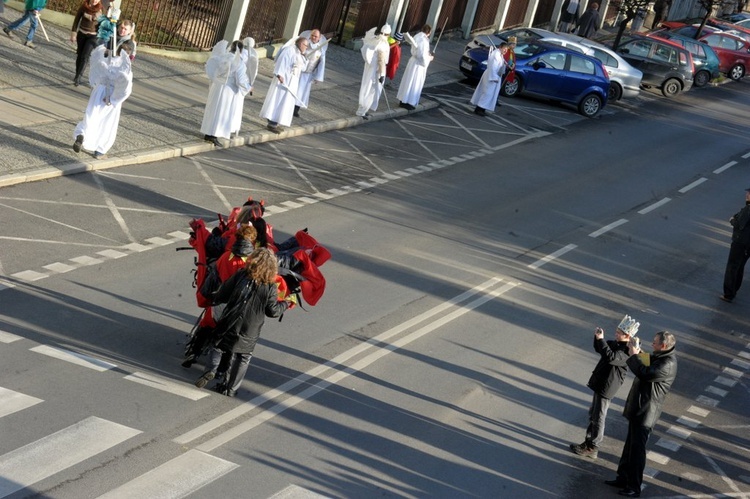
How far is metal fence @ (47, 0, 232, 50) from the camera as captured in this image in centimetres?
2462

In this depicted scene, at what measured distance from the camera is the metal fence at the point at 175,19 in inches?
969

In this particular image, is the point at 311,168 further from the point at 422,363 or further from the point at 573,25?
the point at 573,25

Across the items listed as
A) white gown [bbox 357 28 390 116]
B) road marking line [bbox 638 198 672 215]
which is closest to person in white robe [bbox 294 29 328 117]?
white gown [bbox 357 28 390 116]

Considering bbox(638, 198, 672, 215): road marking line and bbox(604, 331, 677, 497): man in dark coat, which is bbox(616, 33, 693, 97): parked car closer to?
bbox(638, 198, 672, 215): road marking line

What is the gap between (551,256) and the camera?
56.1 feet

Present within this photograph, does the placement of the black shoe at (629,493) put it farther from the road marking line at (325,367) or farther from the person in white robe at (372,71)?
the person in white robe at (372,71)

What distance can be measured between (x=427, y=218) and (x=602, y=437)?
723 cm

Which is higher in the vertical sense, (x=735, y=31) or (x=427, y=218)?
(x=735, y=31)

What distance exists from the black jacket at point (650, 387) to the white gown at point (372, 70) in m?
13.7

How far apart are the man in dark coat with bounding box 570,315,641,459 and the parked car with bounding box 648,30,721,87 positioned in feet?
94.4

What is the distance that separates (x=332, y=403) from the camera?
10.8 metres

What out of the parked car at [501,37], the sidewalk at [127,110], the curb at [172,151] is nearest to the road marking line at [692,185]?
the sidewalk at [127,110]

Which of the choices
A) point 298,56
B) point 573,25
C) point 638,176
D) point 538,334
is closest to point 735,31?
point 573,25

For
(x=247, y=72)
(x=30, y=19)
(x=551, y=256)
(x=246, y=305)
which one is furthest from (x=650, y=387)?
(x=30, y=19)
